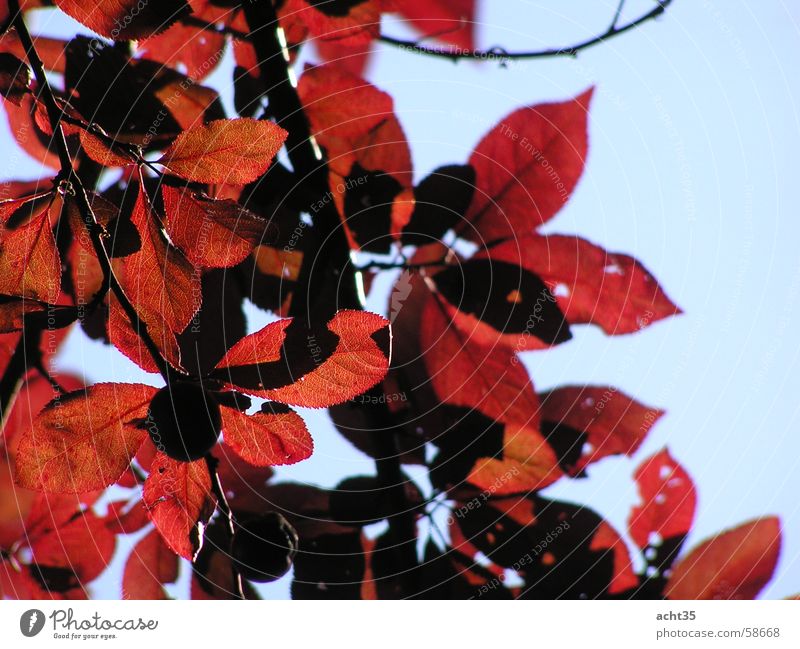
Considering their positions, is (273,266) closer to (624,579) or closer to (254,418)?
(254,418)

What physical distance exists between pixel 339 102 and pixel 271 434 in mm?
214

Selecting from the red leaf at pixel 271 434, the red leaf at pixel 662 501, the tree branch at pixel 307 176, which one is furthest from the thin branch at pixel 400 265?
the red leaf at pixel 662 501

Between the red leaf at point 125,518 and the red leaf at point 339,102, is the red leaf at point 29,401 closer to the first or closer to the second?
the red leaf at point 125,518

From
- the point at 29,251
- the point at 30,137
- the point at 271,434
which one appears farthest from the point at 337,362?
the point at 30,137

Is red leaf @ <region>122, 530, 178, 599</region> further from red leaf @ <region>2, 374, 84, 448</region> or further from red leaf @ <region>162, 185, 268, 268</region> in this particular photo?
red leaf @ <region>162, 185, 268, 268</region>

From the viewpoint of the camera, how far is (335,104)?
1.43 ft

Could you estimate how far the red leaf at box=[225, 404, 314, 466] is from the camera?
358mm

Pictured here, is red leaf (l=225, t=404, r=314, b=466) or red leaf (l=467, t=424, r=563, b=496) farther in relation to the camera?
red leaf (l=467, t=424, r=563, b=496)

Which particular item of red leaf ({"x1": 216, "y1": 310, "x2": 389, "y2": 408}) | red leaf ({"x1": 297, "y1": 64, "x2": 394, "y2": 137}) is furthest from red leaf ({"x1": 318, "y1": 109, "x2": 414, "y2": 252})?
red leaf ({"x1": 216, "y1": 310, "x2": 389, "y2": 408})

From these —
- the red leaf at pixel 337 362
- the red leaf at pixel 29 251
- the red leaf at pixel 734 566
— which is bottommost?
the red leaf at pixel 734 566

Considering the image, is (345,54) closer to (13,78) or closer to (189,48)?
(189,48)

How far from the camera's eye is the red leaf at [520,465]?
0.46m

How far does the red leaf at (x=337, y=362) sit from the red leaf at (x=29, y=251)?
11cm

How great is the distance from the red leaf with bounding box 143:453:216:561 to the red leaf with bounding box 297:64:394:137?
22 cm
